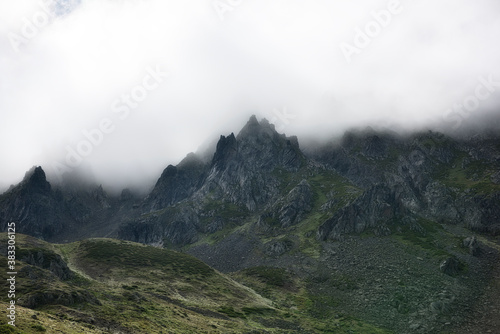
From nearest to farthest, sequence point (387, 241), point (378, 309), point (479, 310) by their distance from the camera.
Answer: point (479, 310), point (378, 309), point (387, 241)

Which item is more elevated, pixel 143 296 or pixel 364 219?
pixel 143 296

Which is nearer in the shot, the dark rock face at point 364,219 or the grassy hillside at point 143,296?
the grassy hillside at point 143,296

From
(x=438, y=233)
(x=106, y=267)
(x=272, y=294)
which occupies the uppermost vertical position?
(x=106, y=267)

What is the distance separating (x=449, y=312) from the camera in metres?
98.4

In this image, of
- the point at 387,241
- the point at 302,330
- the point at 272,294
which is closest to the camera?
the point at 302,330

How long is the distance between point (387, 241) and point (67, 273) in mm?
153964

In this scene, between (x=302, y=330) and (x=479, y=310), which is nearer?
(x=302, y=330)

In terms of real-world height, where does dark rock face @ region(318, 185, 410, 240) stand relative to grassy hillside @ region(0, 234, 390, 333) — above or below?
below

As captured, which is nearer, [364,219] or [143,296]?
[143,296]

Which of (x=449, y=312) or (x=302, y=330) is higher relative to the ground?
(x=302, y=330)

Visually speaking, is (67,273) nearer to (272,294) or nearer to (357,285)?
(272,294)

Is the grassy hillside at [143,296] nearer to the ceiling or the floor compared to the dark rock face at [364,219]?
nearer to the ceiling

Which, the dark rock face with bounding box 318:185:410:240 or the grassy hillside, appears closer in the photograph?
the grassy hillside

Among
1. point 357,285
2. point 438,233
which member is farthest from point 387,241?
point 357,285
